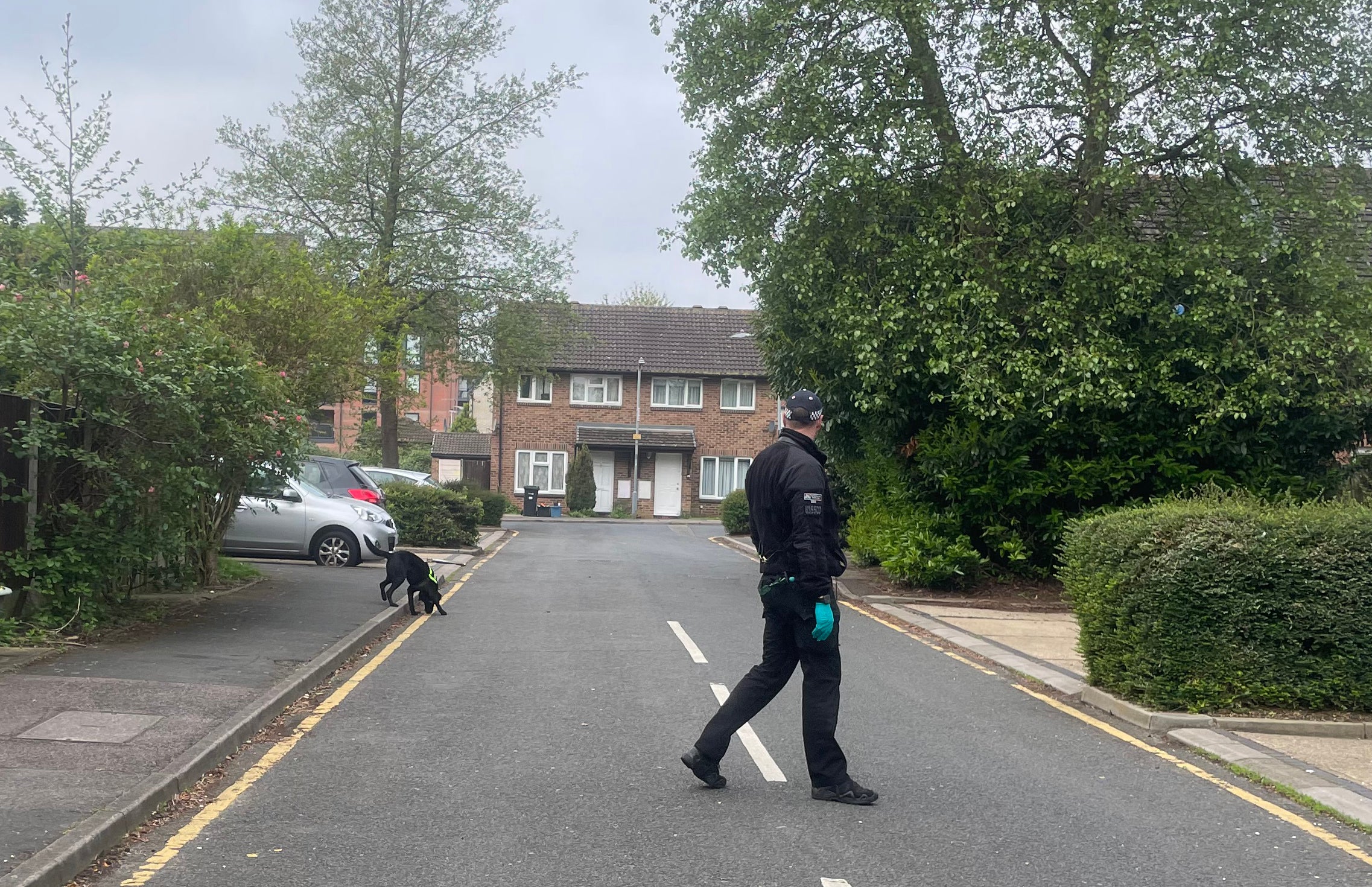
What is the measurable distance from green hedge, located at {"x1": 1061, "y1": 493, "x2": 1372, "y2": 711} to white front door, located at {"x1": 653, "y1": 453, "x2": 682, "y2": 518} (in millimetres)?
41303

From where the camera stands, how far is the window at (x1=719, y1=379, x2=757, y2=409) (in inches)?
1986

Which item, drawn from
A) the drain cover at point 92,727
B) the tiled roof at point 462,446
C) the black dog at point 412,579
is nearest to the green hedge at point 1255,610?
the drain cover at point 92,727

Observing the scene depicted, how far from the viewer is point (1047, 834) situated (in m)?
5.87

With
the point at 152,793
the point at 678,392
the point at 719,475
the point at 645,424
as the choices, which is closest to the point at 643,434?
the point at 645,424

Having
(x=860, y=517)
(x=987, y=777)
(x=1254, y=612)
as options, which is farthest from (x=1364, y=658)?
(x=860, y=517)

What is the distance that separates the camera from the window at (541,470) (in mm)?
49250

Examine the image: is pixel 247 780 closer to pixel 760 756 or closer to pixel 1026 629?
pixel 760 756

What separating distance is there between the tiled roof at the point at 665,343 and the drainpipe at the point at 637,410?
2.00 ft

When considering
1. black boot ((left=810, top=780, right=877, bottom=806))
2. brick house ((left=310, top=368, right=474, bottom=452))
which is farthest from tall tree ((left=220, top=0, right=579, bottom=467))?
black boot ((left=810, top=780, right=877, bottom=806))

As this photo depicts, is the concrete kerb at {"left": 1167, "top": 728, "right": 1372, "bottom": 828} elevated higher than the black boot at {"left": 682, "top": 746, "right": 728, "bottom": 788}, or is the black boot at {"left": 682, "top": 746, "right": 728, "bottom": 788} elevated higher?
the black boot at {"left": 682, "top": 746, "right": 728, "bottom": 788}

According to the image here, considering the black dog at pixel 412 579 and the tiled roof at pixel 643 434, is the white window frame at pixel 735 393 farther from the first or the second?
the black dog at pixel 412 579

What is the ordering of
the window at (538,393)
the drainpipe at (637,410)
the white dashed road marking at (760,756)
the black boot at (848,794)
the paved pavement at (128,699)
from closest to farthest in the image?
the paved pavement at (128,699)
the black boot at (848,794)
the white dashed road marking at (760,756)
the drainpipe at (637,410)
the window at (538,393)

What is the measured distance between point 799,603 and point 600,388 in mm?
44039

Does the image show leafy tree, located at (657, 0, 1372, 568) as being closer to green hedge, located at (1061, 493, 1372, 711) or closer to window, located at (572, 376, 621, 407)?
green hedge, located at (1061, 493, 1372, 711)
